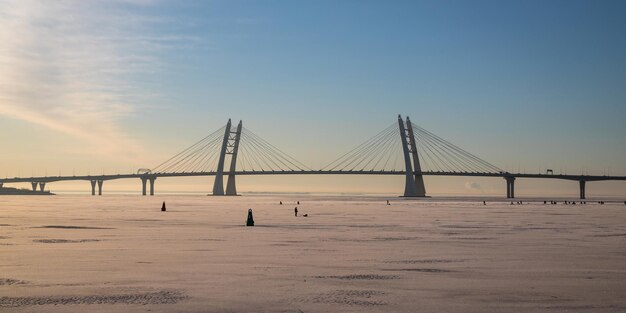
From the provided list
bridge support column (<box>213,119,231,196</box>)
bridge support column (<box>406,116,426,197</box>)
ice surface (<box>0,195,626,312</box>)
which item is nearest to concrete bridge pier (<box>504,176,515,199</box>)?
bridge support column (<box>406,116,426,197</box>)

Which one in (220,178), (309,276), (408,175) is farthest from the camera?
(220,178)

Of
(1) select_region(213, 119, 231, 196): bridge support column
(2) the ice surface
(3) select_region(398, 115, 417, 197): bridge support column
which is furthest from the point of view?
(1) select_region(213, 119, 231, 196): bridge support column

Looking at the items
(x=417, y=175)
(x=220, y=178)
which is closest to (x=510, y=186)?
(x=417, y=175)

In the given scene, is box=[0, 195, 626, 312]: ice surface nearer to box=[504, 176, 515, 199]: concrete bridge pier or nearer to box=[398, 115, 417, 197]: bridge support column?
box=[398, 115, 417, 197]: bridge support column

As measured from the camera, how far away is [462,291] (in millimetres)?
8695

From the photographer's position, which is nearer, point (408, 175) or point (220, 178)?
point (408, 175)

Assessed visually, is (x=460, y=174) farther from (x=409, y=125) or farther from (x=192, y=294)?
(x=192, y=294)

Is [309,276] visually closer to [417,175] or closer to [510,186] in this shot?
[417,175]

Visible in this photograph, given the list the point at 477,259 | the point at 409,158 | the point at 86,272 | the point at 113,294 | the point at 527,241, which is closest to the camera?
the point at 113,294

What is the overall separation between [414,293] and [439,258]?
479 centimetres

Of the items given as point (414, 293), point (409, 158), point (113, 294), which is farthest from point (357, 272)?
point (409, 158)

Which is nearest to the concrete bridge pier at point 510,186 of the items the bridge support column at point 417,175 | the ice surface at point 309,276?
the bridge support column at point 417,175

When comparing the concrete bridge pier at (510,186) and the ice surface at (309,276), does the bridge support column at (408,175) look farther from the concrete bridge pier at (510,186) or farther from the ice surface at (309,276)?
the ice surface at (309,276)

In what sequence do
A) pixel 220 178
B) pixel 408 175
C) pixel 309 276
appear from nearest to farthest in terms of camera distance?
1. pixel 309 276
2. pixel 408 175
3. pixel 220 178
